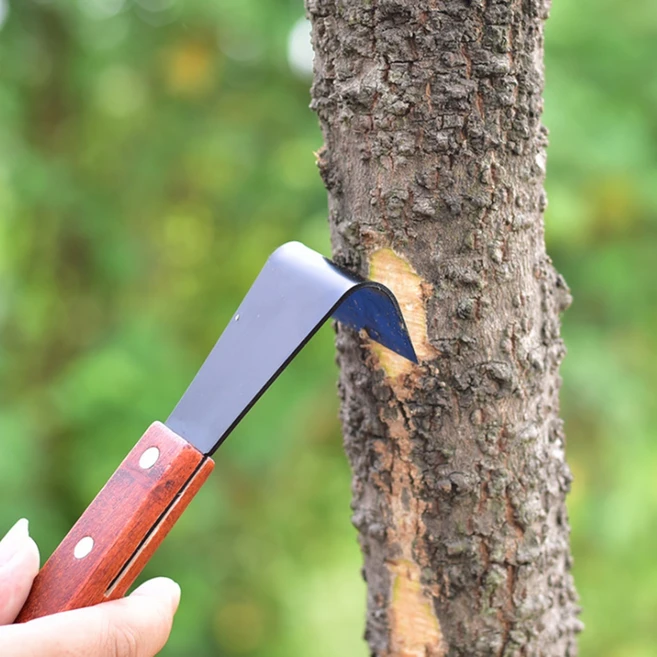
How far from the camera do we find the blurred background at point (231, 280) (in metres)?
2.04

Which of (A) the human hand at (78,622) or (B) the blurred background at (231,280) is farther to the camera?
(B) the blurred background at (231,280)

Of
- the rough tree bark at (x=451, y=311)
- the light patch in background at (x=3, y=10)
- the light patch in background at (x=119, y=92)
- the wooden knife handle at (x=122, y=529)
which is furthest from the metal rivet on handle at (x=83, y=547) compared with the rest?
the light patch in background at (x=3, y=10)

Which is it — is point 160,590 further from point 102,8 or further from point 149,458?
point 102,8

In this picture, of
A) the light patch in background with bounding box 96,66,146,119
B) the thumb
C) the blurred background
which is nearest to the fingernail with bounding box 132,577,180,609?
the thumb

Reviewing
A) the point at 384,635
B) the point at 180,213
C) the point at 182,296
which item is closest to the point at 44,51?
the point at 180,213

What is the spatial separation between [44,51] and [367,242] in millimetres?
2424

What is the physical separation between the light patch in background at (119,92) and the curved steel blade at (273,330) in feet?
6.90

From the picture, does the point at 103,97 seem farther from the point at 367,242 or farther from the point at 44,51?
the point at 367,242

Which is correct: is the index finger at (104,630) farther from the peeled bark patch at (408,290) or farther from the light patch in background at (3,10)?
the light patch in background at (3,10)

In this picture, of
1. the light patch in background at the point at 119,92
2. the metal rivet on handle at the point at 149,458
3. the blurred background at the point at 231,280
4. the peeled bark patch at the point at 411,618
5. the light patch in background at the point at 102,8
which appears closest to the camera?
the metal rivet on handle at the point at 149,458

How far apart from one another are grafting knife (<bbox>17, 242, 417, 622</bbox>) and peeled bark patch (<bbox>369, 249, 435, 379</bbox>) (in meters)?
0.02

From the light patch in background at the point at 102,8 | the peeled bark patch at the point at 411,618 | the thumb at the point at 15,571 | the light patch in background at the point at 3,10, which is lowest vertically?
the thumb at the point at 15,571

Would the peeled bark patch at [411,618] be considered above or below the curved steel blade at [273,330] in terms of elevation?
below

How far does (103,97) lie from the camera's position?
2682 millimetres
